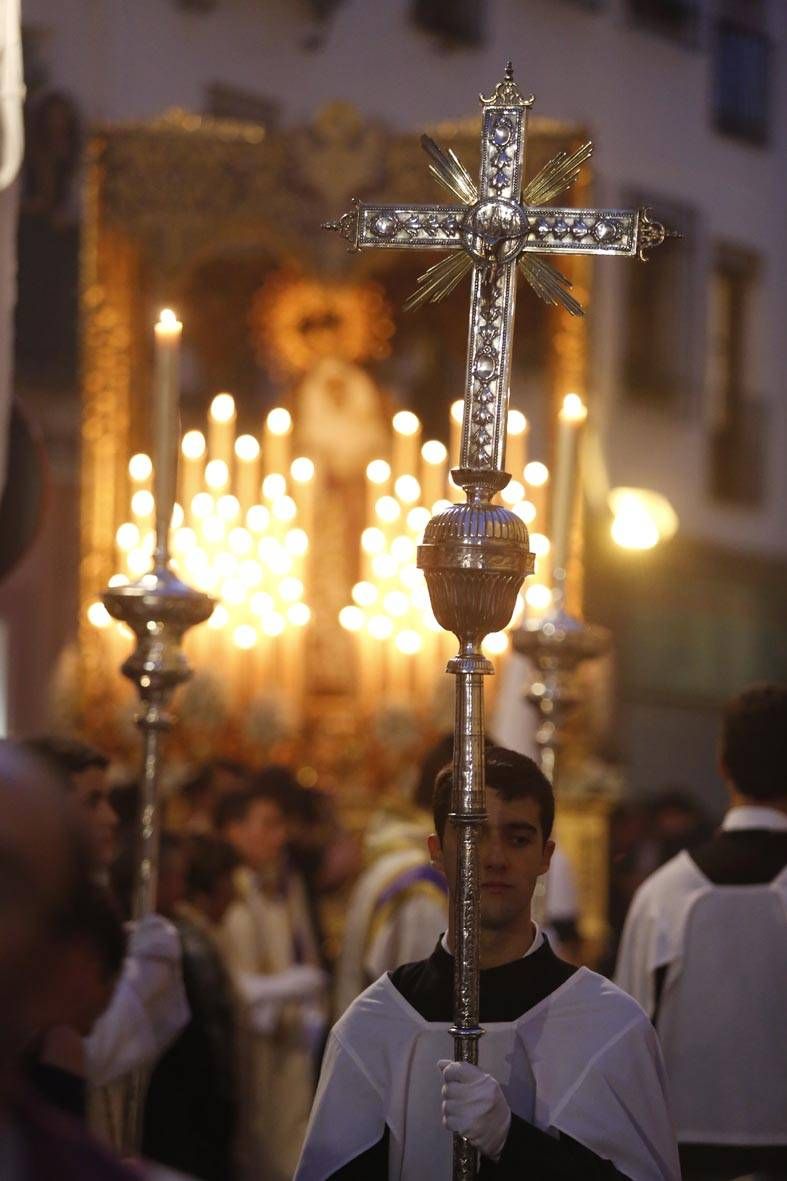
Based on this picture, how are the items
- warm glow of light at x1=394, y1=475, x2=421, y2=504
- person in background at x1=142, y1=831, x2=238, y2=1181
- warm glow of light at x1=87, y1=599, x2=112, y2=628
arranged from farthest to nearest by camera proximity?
warm glow of light at x1=87, y1=599, x2=112, y2=628, warm glow of light at x1=394, y1=475, x2=421, y2=504, person in background at x1=142, y1=831, x2=238, y2=1181

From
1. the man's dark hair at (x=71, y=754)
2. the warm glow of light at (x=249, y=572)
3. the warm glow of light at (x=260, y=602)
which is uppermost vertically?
the warm glow of light at (x=249, y=572)

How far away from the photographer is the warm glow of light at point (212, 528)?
418 inches

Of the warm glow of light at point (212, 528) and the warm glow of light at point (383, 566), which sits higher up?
the warm glow of light at point (212, 528)

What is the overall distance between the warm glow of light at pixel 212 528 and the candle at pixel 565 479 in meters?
5.18

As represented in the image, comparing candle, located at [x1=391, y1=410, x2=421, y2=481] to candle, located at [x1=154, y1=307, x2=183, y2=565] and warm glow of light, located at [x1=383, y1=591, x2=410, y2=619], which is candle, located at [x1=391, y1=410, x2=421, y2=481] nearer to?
warm glow of light, located at [x1=383, y1=591, x2=410, y2=619]

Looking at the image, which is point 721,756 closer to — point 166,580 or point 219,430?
point 166,580

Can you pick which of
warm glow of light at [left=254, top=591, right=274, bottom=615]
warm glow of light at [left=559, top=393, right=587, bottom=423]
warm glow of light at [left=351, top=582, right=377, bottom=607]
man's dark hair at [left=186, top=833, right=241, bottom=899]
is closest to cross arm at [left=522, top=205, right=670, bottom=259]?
warm glow of light at [left=559, top=393, right=587, bottom=423]

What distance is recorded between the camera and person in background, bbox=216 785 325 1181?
330 inches

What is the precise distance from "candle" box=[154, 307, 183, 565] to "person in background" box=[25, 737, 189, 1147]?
50cm

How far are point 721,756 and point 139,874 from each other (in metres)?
1.32

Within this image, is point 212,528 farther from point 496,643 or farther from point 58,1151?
point 58,1151

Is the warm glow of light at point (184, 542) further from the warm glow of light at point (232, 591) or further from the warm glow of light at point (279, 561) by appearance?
the warm glow of light at point (279, 561)

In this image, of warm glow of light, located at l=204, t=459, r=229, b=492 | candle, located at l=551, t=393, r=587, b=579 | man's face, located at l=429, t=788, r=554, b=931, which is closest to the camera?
man's face, located at l=429, t=788, r=554, b=931

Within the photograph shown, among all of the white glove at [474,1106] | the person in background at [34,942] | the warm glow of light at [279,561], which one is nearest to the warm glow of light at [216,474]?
the warm glow of light at [279,561]
